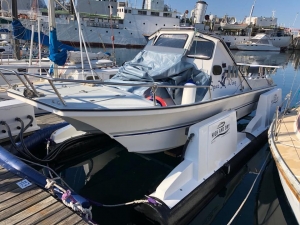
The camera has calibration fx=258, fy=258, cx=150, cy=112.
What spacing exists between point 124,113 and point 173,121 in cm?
147

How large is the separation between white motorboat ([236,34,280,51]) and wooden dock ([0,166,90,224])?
49.6m

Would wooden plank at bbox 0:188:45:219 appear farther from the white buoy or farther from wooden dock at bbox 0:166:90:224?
the white buoy

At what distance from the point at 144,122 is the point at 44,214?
2.29 m

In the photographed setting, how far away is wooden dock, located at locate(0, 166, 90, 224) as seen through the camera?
11.7 feet

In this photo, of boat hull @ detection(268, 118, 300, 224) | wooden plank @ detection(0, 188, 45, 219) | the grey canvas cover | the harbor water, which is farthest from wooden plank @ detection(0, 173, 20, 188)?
boat hull @ detection(268, 118, 300, 224)

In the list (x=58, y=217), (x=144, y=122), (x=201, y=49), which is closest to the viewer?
(x=58, y=217)

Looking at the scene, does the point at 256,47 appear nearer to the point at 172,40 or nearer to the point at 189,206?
the point at 172,40

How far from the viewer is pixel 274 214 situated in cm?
521

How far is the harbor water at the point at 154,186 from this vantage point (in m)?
5.07

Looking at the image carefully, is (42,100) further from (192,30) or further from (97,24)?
(97,24)

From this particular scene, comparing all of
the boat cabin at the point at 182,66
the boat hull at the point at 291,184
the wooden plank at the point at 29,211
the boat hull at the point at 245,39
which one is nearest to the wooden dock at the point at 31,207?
the wooden plank at the point at 29,211

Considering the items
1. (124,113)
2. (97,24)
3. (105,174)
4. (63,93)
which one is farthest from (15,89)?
(97,24)

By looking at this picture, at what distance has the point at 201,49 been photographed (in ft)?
21.7

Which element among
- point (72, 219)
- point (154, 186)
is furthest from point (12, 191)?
point (154, 186)
